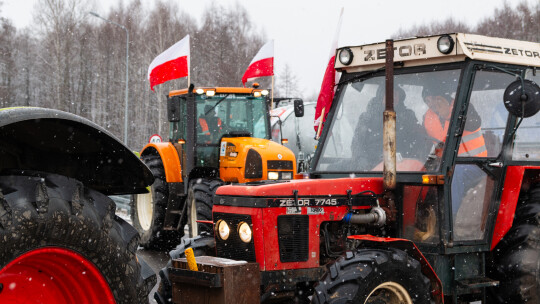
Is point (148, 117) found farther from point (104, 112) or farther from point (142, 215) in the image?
point (142, 215)

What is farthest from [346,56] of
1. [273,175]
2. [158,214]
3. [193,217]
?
[158,214]

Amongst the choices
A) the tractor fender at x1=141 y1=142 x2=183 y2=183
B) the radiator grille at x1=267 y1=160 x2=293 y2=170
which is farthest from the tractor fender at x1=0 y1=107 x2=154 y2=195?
the tractor fender at x1=141 y1=142 x2=183 y2=183

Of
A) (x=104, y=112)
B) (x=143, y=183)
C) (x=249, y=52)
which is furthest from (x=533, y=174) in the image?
(x=104, y=112)

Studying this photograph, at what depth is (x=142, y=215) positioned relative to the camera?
13.8 meters

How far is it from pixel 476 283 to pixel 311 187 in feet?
5.18

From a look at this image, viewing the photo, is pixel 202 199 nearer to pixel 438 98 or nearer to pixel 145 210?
pixel 145 210

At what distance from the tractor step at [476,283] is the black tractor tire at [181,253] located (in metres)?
2.04

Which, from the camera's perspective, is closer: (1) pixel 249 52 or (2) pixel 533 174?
(2) pixel 533 174

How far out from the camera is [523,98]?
5242mm

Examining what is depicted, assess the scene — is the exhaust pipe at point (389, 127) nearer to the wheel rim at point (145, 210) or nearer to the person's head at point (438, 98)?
the person's head at point (438, 98)

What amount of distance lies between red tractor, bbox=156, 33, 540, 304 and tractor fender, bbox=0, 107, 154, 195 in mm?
1958

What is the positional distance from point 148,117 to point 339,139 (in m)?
43.4

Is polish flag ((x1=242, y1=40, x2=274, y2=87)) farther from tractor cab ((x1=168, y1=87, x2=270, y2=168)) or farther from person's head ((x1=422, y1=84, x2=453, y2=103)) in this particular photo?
person's head ((x1=422, y1=84, x2=453, y2=103))

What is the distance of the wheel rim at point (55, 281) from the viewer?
113 inches
